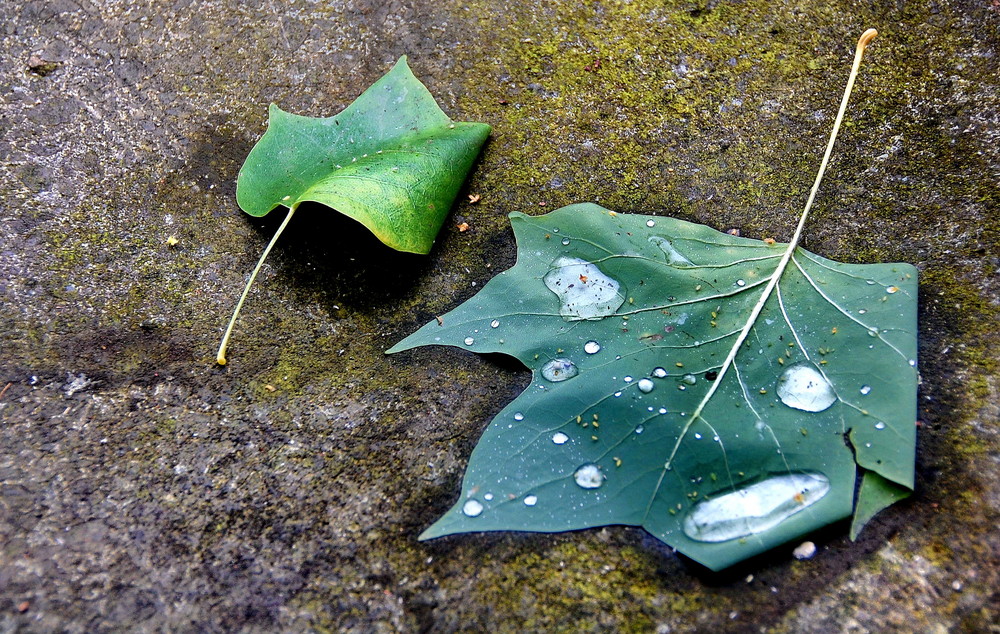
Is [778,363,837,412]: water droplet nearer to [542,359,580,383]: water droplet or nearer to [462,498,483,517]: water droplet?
[542,359,580,383]: water droplet

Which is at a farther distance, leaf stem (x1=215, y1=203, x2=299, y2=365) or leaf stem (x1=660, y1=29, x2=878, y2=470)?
leaf stem (x1=215, y1=203, x2=299, y2=365)

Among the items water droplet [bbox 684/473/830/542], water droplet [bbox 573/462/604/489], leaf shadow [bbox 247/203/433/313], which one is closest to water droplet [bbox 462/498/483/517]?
water droplet [bbox 573/462/604/489]

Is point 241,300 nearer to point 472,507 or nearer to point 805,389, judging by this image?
point 472,507

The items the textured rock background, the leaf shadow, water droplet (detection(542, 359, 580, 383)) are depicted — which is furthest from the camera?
the leaf shadow

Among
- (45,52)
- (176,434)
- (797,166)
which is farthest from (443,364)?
(45,52)

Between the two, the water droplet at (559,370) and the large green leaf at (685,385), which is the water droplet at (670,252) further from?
the water droplet at (559,370)

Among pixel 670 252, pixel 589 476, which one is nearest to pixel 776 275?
pixel 670 252
